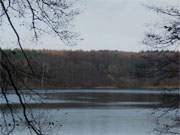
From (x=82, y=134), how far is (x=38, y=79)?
1598cm

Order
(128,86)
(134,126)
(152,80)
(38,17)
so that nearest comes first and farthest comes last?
(38,17) → (152,80) → (134,126) → (128,86)

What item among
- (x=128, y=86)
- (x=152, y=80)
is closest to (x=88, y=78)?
(x=128, y=86)

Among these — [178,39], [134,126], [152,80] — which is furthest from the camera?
[134,126]

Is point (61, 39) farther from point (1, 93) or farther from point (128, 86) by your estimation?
point (128, 86)

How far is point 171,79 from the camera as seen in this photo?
271 inches

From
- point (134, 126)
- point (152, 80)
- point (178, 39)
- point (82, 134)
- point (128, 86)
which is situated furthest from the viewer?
point (128, 86)

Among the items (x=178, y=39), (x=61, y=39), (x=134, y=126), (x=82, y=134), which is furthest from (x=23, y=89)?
(x=134, y=126)

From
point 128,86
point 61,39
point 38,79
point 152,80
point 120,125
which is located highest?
point 61,39

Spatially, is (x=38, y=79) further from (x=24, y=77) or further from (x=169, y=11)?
(x=169, y=11)

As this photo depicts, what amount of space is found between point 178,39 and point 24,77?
305 centimetres

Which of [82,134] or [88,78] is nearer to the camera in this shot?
[82,134]

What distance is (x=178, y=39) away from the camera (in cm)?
659

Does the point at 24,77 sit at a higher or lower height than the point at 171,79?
higher

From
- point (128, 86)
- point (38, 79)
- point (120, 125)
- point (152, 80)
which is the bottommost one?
point (128, 86)
